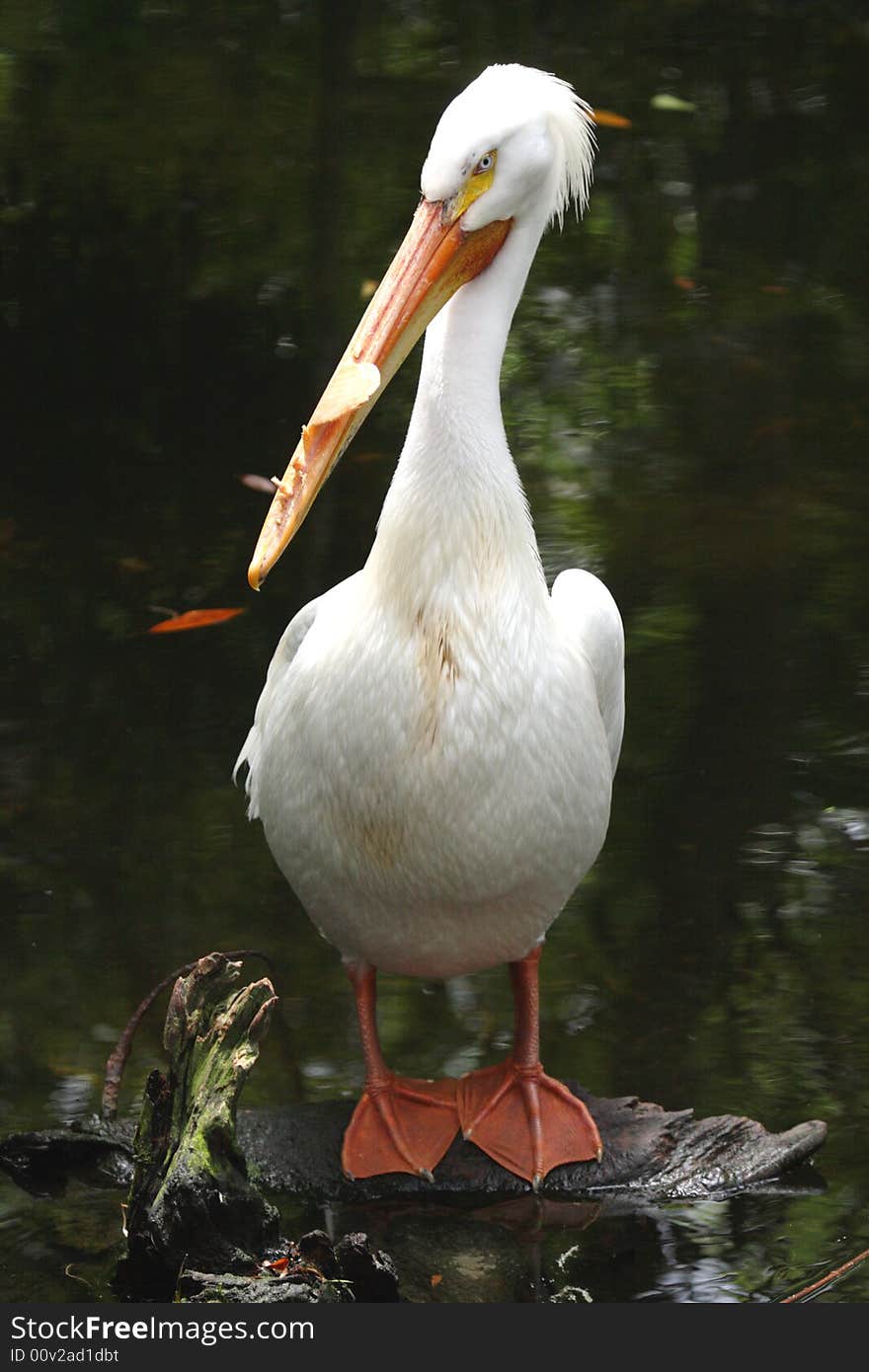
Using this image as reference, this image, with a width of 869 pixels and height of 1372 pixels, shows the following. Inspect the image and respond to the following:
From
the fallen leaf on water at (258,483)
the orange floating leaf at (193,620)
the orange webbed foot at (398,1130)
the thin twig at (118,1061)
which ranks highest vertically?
the fallen leaf on water at (258,483)

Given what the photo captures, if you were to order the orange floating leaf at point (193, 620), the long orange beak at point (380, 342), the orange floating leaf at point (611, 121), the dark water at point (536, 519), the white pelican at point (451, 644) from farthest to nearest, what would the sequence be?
1. the orange floating leaf at point (611, 121)
2. the orange floating leaf at point (193, 620)
3. the dark water at point (536, 519)
4. the white pelican at point (451, 644)
5. the long orange beak at point (380, 342)

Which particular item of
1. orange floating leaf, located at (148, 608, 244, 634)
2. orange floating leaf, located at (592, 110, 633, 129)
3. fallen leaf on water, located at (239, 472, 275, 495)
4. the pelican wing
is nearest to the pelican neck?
the pelican wing

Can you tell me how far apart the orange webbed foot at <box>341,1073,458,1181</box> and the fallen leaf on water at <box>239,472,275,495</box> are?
100 inches

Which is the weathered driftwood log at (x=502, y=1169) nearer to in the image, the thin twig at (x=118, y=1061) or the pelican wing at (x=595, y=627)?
the thin twig at (x=118, y=1061)

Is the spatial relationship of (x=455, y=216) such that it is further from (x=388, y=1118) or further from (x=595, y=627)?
(x=388, y=1118)

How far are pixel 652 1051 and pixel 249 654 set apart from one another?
5.55 feet

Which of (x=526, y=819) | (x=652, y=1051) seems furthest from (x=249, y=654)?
(x=526, y=819)

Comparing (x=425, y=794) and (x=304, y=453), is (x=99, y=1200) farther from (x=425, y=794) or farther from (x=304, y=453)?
(x=304, y=453)

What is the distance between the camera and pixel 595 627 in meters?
3.29

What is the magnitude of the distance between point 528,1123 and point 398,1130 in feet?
0.75

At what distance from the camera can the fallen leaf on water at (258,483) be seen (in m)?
Result: 5.61

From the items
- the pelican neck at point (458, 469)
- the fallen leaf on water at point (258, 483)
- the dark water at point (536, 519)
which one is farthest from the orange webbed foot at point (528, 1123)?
the fallen leaf on water at point (258, 483)

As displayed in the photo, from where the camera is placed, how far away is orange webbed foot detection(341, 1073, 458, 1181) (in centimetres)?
329

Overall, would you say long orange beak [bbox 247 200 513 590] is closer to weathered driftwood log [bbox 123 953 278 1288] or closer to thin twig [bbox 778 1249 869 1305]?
weathered driftwood log [bbox 123 953 278 1288]
